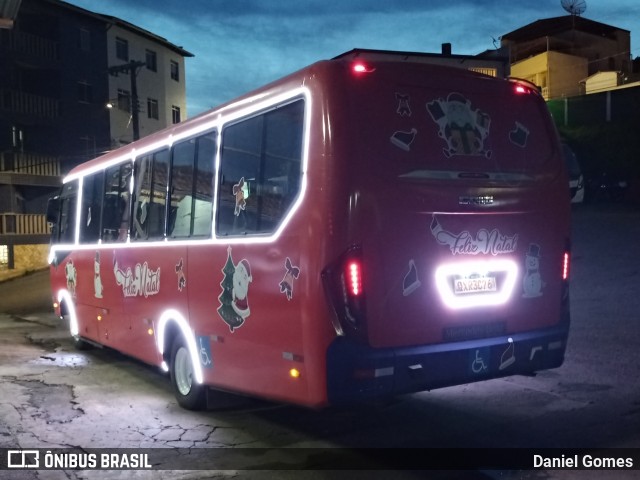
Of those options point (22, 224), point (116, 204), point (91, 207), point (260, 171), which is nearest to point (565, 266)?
point (260, 171)

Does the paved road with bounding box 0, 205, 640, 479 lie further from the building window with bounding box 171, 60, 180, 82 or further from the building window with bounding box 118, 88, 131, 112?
the building window with bounding box 171, 60, 180, 82

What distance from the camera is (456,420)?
22.4ft

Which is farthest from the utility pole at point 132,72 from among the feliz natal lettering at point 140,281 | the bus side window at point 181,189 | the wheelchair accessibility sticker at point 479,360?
the wheelchair accessibility sticker at point 479,360

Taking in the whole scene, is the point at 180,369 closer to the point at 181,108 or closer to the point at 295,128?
the point at 295,128

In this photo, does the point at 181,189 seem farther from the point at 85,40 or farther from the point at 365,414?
the point at 85,40

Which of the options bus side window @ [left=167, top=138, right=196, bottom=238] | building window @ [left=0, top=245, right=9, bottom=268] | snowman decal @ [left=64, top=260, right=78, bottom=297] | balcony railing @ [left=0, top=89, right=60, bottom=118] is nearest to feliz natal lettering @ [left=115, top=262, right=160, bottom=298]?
bus side window @ [left=167, top=138, right=196, bottom=238]

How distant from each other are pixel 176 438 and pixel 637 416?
4.17 m

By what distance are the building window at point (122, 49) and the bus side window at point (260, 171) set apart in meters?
37.7

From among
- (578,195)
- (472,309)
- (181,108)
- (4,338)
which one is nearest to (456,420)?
(472,309)

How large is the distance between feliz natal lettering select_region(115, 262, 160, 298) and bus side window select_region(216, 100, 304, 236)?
197 centimetres

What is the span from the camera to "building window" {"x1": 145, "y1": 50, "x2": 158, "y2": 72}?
43.9 m

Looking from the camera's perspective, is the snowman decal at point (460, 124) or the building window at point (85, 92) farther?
the building window at point (85, 92)

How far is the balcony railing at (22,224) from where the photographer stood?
1350 inches

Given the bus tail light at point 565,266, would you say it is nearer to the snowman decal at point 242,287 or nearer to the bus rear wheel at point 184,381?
the snowman decal at point 242,287
